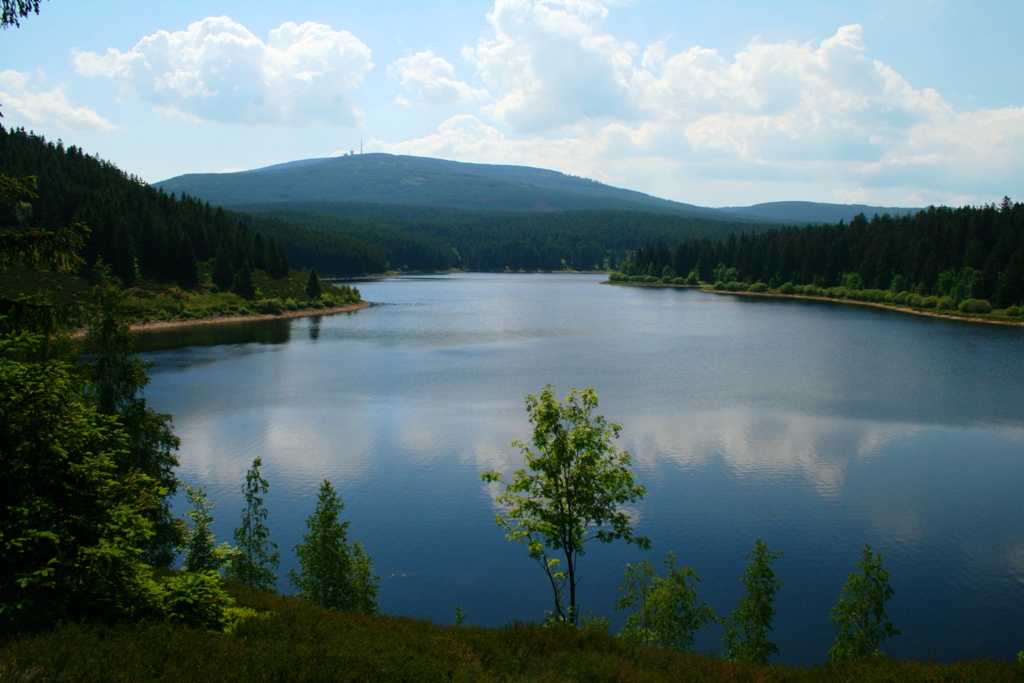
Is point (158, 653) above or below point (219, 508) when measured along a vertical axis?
above

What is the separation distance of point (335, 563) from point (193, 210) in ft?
361

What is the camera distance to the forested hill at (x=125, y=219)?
83.6 metres

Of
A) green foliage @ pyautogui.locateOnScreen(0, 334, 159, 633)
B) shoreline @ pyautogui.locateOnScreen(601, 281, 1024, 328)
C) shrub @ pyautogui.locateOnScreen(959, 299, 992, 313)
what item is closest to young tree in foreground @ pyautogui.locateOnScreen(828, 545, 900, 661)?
green foliage @ pyautogui.locateOnScreen(0, 334, 159, 633)

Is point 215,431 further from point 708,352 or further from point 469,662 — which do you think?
point 708,352

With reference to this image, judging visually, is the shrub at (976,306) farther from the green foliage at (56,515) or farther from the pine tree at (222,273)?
the green foliage at (56,515)

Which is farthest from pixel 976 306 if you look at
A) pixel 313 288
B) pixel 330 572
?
pixel 330 572

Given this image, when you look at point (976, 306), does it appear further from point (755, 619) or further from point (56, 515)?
point (56, 515)

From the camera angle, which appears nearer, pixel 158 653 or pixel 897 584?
pixel 158 653

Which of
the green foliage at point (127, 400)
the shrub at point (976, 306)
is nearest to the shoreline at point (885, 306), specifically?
the shrub at point (976, 306)

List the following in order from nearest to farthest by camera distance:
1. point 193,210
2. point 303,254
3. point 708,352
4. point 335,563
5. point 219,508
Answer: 1. point 335,563
2. point 219,508
3. point 708,352
4. point 193,210
5. point 303,254

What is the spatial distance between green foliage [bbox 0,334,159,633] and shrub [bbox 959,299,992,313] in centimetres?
9769

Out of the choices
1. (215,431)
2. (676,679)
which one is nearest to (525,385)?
(215,431)

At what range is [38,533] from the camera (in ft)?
30.0

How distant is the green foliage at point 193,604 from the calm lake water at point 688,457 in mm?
8524
